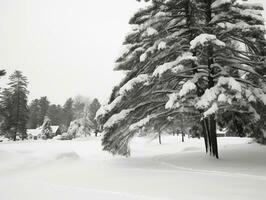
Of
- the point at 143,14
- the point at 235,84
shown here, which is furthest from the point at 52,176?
the point at 143,14

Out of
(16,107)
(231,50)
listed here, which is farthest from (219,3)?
(16,107)

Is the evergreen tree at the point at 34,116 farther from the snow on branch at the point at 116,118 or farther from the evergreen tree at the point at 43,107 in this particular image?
the snow on branch at the point at 116,118

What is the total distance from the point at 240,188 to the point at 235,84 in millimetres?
3928

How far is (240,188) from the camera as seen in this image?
6273 millimetres

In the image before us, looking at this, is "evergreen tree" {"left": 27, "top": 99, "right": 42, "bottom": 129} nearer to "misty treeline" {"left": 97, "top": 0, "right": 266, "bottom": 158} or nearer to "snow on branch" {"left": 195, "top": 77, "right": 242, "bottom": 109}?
"misty treeline" {"left": 97, "top": 0, "right": 266, "bottom": 158}

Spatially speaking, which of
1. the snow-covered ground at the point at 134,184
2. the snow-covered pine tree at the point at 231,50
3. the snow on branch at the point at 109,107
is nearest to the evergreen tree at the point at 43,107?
the snow-covered ground at the point at 134,184

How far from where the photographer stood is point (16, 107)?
42.1 metres

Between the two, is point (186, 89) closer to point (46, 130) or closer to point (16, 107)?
point (16, 107)

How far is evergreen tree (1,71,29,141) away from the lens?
137ft

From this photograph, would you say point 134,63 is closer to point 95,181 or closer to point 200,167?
point 200,167

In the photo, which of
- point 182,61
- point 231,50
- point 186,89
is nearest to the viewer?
point 186,89

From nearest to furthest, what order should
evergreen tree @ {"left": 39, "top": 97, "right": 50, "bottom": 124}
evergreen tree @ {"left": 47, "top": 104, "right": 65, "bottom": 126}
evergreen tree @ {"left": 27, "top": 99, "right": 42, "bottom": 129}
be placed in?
evergreen tree @ {"left": 27, "top": 99, "right": 42, "bottom": 129}, evergreen tree @ {"left": 39, "top": 97, "right": 50, "bottom": 124}, evergreen tree @ {"left": 47, "top": 104, "right": 65, "bottom": 126}

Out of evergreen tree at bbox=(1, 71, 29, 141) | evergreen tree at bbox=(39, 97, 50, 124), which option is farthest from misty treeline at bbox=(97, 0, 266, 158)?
evergreen tree at bbox=(39, 97, 50, 124)

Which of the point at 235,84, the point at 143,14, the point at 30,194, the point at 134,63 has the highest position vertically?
the point at 143,14
